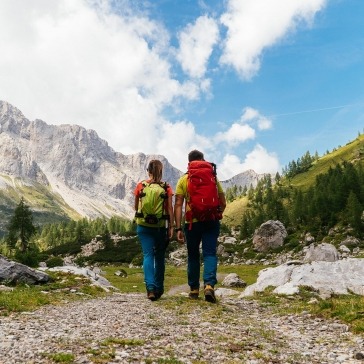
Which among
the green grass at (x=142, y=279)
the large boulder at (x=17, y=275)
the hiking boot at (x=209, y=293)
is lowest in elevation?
the green grass at (x=142, y=279)

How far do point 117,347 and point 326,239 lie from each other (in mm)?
87434

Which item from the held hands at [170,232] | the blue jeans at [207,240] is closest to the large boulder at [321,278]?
the blue jeans at [207,240]

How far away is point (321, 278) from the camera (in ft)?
63.7

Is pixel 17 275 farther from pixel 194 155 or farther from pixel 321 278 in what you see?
pixel 321 278

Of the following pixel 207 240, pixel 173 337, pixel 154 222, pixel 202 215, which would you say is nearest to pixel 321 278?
pixel 207 240

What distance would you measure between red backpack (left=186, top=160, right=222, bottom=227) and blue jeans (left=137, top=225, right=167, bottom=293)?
1542mm

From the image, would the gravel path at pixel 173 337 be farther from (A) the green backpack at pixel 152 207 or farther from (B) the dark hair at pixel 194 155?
(B) the dark hair at pixel 194 155

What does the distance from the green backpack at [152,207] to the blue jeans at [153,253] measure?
36 centimetres

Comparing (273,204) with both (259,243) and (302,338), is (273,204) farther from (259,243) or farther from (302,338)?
(302,338)

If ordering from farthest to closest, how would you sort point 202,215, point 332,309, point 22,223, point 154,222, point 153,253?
point 22,223
point 153,253
point 154,222
point 202,215
point 332,309

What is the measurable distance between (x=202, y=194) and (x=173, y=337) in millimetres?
5967

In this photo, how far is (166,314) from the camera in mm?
11219

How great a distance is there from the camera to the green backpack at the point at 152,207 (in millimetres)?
14055

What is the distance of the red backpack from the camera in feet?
43.5
